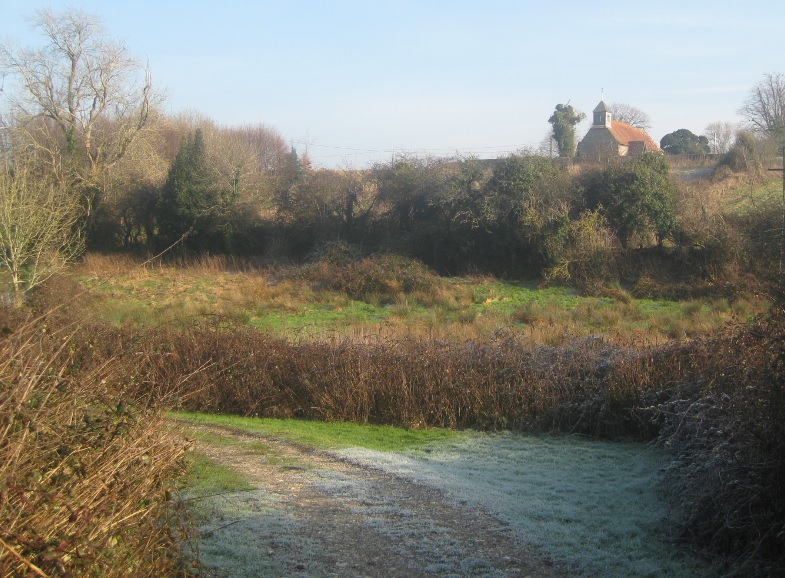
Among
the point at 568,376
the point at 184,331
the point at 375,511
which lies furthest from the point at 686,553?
the point at 184,331

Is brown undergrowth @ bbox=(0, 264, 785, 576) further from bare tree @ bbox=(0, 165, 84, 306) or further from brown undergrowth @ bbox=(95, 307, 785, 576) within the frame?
bare tree @ bbox=(0, 165, 84, 306)

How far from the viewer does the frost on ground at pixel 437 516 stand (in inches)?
228

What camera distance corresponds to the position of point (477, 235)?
98.0 feet

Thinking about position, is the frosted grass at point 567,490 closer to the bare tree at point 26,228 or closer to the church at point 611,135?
the bare tree at point 26,228

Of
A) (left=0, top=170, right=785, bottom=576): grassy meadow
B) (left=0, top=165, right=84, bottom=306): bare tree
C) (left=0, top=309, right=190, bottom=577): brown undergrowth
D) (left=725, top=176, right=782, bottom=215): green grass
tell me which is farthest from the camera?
(left=725, top=176, right=782, bottom=215): green grass

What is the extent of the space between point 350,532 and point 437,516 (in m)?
0.90

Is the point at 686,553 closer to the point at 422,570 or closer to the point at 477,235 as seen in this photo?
the point at 422,570

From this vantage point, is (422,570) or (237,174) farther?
(237,174)

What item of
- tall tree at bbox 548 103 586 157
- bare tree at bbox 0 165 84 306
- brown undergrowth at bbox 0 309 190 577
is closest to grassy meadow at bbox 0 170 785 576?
brown undergrowth at bbox 0 309 190 577

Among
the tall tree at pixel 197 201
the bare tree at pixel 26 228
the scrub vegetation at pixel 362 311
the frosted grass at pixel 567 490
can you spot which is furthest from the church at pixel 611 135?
the frosted grass at pixel 567 490

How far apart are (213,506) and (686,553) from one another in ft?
13.2

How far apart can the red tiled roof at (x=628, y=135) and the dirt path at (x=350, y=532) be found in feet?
145

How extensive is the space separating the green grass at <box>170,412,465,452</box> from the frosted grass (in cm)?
46

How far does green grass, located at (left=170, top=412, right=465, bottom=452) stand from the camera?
34.1 feet
